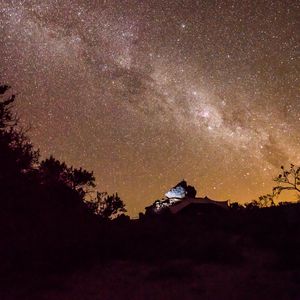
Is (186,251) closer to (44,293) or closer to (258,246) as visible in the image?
(258,246)

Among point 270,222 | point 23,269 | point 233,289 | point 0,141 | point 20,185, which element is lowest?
point 233,289

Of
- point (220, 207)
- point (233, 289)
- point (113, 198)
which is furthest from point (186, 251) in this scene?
point (220, 207)

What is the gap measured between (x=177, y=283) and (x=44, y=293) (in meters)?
2.87

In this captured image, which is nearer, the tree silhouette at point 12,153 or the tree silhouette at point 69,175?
the tree silhouette at point 12,153

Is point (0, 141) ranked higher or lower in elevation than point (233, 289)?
higher

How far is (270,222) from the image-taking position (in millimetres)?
15906

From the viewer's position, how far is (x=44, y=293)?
7809 millimetres

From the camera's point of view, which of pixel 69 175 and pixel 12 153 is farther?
pixel 69 175

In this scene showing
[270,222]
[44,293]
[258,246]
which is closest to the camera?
[44,293]

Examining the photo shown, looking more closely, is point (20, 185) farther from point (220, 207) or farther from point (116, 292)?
point (220, 207)

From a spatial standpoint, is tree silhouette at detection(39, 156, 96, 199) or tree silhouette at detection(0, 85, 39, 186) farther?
tree silhouette at detection(39, 156, 96, 199)

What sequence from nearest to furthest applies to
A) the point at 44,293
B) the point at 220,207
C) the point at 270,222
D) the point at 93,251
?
the point at 44,293 → the point at 93,251 → the point at 270,222 → the point at 220,207

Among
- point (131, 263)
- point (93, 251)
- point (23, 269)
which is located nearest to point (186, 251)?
point (131, 263)

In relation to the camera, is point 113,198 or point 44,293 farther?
point 113,198
